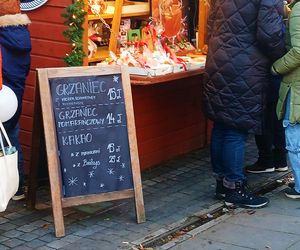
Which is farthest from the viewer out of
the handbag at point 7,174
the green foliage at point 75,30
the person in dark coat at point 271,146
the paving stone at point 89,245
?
the person in dark coat at point 271,146

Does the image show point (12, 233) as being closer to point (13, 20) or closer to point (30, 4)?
point (13, 20)

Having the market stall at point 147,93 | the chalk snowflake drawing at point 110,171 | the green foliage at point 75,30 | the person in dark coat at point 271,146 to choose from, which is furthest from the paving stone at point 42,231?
the person in dark coat at point 271,146

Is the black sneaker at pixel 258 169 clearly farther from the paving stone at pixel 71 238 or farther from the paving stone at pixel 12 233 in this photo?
the paving stone at pixel 12 233

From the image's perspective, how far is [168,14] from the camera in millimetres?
7141

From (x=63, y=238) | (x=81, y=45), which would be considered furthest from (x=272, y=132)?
(x=63, y=238)

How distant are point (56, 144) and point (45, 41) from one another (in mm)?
1411

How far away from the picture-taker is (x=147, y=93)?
676 centimetres

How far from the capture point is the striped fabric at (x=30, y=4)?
6137mm

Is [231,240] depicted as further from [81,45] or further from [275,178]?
[81,45]

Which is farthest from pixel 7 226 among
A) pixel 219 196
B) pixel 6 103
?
pixel 219 196

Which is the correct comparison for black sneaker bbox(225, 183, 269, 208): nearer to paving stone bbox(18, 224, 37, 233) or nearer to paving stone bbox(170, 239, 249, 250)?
paving stone bbox(170, 239, 249, 250)

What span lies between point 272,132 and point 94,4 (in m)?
2.13

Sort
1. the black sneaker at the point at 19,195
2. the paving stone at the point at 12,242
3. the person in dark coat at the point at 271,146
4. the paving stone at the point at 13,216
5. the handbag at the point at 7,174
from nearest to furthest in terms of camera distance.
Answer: the handbag at the point at 7,174 → the paving stone at the point at 12,242 → the paving stone at the point at 13,216 → the black sneaker at the point at 19,195 → the person in dark coat at the point at 271,146

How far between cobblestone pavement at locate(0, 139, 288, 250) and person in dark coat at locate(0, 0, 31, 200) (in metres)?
0.85
